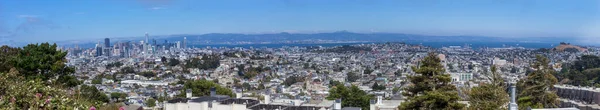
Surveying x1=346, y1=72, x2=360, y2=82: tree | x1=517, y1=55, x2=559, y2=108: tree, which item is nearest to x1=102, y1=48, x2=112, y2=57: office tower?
x1=346, y1=72, x2=360, y2=82: tree

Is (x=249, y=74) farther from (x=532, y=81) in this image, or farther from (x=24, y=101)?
(x=24, y=101)

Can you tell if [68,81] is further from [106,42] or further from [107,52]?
[106,42]

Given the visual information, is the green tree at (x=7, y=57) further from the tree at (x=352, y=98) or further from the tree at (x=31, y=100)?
the tree at (x=352, y=98)

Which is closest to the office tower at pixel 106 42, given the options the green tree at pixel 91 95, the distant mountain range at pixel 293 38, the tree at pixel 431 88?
the distant mountain range at pixel 293 38

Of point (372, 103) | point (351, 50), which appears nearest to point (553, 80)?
point (372, 103)

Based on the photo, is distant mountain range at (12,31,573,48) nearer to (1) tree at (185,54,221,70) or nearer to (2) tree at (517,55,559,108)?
(1) tree at (185,54,221,70)

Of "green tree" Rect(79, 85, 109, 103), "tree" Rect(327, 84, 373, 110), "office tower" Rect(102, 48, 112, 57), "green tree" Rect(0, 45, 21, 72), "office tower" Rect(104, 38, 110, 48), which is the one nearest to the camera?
"green tree" Rect(0, 45, 21, 72)
